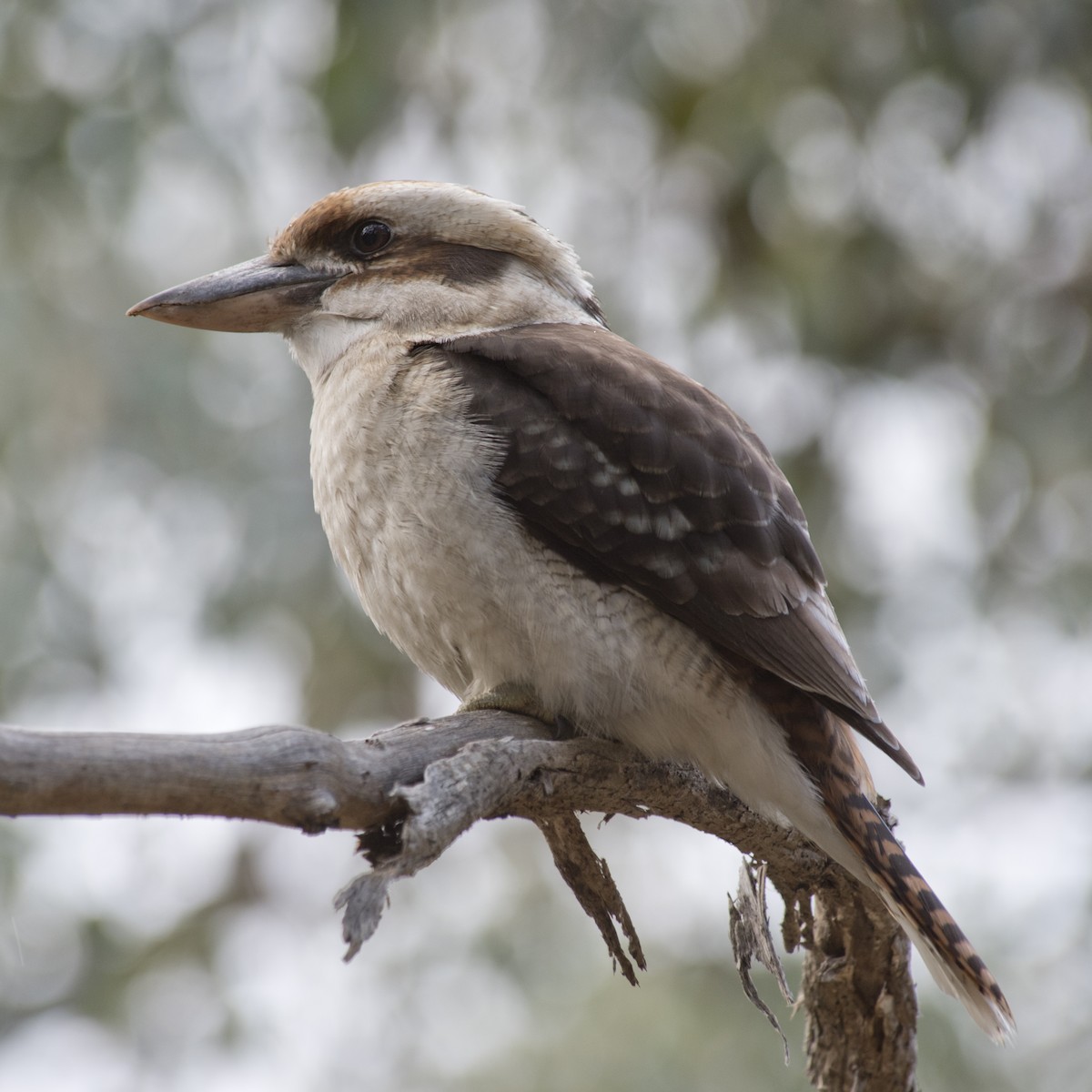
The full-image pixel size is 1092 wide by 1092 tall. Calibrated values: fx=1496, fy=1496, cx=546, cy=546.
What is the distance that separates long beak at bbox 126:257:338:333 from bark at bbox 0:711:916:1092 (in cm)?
99

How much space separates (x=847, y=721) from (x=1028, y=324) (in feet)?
11.8

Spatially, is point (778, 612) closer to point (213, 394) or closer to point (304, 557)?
point (304, 557)

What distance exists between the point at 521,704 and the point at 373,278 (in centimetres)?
90

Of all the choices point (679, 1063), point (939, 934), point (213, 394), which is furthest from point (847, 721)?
point (213, 394)

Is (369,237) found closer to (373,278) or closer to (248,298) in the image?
(373,278)

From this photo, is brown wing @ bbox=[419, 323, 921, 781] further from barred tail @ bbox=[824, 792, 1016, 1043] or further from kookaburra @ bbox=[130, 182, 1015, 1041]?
barred tail @ bbox=[824, 792, 1016, 1043]

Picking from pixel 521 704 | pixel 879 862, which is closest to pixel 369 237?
pixel 521 704

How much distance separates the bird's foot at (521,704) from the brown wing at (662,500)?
214 mm

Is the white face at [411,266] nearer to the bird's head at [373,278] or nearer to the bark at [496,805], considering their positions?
the bird's head at [373,278]

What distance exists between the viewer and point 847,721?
2.31 meters

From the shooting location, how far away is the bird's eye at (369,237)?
109 inches

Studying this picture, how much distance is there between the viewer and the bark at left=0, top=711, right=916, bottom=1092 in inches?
58.1

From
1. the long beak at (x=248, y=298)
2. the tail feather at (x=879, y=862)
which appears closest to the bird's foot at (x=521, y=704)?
the tail feather at (x=879, y=862)

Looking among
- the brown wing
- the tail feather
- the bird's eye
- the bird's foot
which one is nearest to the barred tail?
the tail feather
